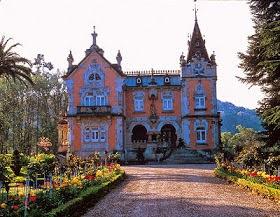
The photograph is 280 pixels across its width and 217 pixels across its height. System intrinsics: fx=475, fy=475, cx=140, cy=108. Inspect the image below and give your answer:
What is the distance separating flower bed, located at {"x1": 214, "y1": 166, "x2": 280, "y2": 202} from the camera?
16781mm

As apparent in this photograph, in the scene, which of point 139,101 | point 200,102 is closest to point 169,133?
point 139,101

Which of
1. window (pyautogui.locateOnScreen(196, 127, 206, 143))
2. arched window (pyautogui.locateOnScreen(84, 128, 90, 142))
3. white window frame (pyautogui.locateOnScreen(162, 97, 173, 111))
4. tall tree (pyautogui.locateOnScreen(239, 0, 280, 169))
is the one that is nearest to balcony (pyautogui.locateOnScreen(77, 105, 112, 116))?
arched window (pyautogui.locateOnScreen(84, 128, 90, 142))

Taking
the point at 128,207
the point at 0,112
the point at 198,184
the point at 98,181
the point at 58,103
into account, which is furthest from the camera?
the point at 58,103

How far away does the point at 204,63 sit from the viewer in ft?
161

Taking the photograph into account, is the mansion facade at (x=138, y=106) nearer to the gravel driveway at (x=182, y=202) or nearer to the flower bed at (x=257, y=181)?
the flower bed at (x=257, y=181)

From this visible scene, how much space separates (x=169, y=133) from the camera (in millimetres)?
50812

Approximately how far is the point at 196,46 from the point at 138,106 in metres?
9.06

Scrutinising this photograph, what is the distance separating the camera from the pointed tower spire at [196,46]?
49.9 meters

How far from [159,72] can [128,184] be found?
97.9 feet

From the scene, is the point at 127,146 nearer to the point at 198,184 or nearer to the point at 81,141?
the point at 81,141

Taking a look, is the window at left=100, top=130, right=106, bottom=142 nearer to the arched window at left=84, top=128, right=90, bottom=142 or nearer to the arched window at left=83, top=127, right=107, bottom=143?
the arched window at left=83, top=127, right=107, bottom=143

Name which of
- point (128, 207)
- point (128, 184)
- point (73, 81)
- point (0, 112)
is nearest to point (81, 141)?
point (73, 81)

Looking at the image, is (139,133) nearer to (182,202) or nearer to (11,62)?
(11,62)

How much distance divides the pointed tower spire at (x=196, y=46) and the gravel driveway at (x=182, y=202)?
28537mm
